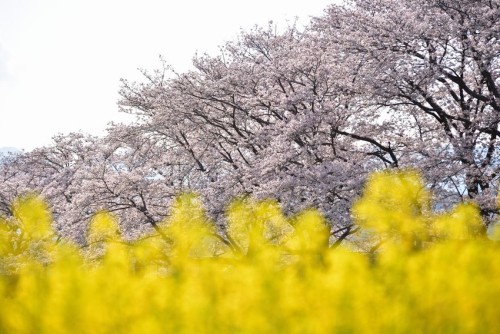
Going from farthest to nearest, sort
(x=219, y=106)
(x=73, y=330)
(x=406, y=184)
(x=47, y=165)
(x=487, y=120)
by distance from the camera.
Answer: (x=47, y=165) → (x=219, y=106) → (x=487, y=120) → (x=406, y=184) → (x=73, y=330)

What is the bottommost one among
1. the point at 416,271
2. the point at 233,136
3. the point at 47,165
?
the point at 416,271

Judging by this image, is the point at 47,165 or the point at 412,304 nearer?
the point at 412,304

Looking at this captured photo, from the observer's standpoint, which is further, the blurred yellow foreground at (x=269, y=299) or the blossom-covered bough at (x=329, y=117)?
the blossom-covered bough at (x=329, y=117)

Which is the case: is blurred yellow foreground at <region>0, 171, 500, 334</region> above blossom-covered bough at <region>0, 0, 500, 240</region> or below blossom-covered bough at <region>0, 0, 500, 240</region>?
below

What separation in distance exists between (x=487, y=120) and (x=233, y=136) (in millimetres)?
8043

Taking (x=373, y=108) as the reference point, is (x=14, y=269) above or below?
below

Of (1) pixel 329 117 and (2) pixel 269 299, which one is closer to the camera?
(2) pixel 269 299

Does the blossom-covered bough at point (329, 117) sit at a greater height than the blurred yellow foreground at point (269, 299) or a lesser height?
greater

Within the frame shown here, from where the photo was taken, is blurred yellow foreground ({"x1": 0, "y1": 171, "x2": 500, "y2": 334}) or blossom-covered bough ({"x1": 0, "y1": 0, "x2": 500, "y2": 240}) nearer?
blurred yellow foreground ({"x1": 0, "y1": 171, "x2": 500, "y2": 334})

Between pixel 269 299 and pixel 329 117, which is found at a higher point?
pixel 329 117

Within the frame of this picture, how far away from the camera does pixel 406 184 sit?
33.6 feet

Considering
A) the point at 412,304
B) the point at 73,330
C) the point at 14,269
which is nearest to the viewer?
the point at 73,330

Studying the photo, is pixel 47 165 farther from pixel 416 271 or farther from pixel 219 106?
pixel 416 271

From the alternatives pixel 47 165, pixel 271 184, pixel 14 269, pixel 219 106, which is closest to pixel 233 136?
pixel 219 106
